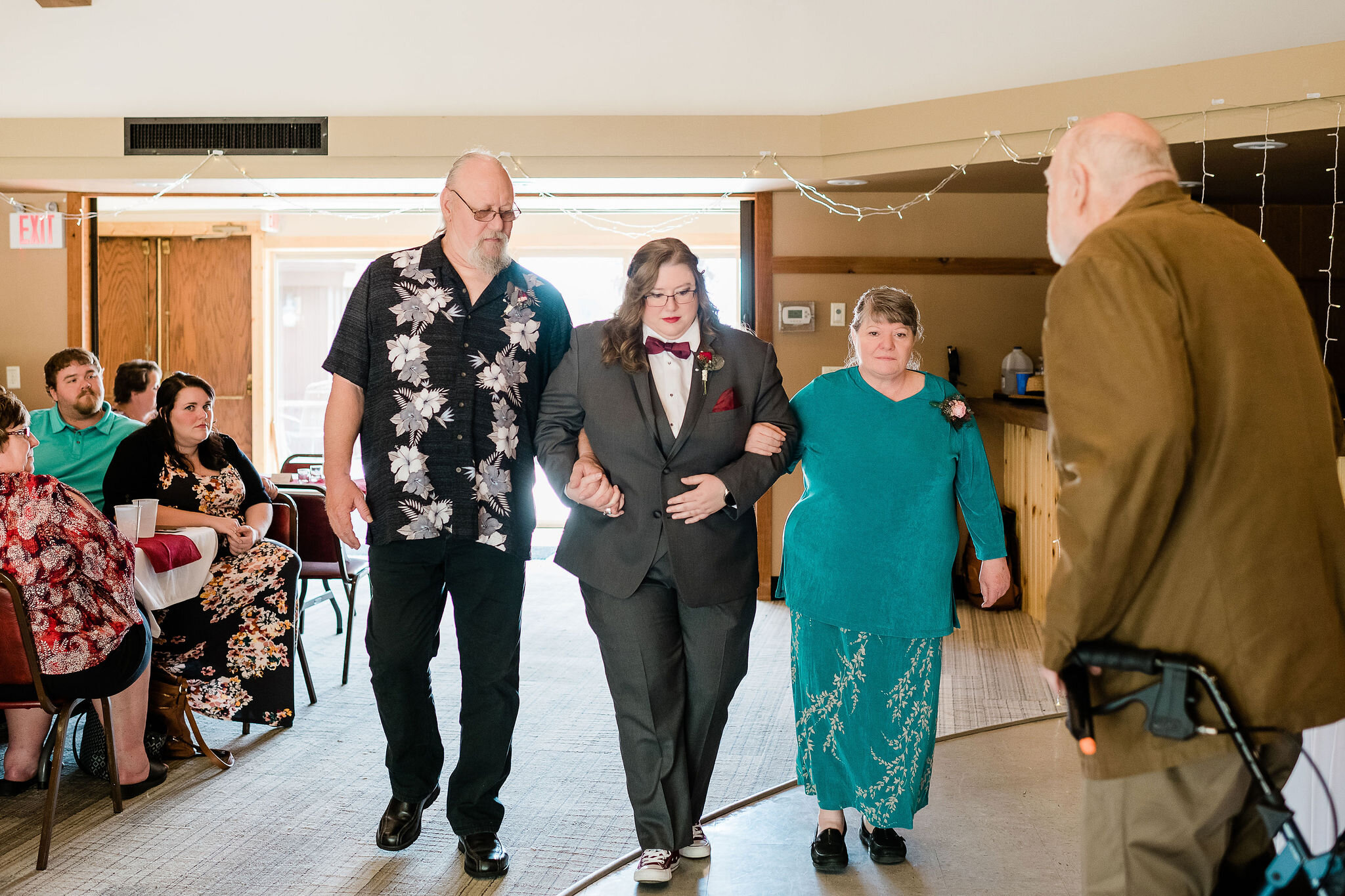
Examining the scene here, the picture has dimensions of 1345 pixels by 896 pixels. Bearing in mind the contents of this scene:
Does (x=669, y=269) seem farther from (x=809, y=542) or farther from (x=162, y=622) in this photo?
(x=162, y=622)

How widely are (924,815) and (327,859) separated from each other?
1561mm

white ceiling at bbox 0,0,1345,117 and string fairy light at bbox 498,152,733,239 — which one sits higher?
white ceiling at bbox 0,0,1345,117

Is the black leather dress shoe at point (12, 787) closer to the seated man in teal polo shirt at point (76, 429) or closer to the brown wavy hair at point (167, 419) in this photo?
the brown wavy hair at point (167, 419)

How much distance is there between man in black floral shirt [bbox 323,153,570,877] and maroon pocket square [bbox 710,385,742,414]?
1.52 ft

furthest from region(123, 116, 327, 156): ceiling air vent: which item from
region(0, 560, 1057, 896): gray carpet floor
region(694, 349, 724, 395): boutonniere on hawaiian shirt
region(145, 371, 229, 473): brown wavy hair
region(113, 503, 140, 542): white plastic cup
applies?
region(694, 349, 724, 395): boutonniere on hawaiian shirt

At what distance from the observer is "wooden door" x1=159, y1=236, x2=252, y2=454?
8562 millimetres

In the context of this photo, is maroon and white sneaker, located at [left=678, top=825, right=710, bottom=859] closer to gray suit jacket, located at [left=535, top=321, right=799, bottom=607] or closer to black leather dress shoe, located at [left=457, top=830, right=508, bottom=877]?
black leather dress shoe, located at [left=457, top=830, right=508, bottom=877]

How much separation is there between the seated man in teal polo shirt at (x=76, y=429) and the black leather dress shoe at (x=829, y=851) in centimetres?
298

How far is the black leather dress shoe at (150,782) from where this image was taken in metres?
3.05

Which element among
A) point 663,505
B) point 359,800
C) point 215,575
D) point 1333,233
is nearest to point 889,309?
point 663,505

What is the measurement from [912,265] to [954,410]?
3.81 meters

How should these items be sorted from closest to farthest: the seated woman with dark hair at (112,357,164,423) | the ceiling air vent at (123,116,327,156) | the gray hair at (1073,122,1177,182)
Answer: the gray hair at (1073,122,1177,182)
the seated woman with dark hair at (112,357,164,423)
the ceiling air vent at (123,116,327,156)

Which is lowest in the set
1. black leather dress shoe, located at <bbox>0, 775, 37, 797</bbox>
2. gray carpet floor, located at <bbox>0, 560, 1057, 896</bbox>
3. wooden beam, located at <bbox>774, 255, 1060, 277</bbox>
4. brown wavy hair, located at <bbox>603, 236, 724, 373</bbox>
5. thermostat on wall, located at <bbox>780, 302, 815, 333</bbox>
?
gray carpet floor, located at <bbox>0, 560, 1057, 896</bbox>

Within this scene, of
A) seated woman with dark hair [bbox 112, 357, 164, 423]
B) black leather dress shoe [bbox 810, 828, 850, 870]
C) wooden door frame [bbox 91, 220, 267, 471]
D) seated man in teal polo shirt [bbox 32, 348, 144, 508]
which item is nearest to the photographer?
black leather dress shoe [bbox 810, 828, 850, 870]
